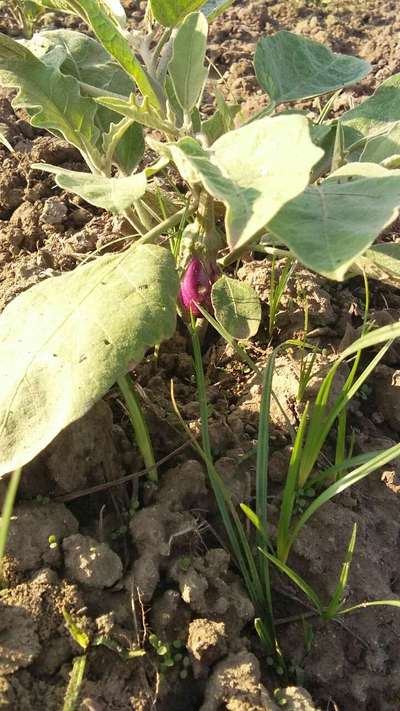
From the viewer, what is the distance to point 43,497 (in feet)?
3.28

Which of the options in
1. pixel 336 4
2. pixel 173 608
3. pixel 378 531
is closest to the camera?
pixel 173 608

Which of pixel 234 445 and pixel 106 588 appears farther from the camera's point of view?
pixel 234 445

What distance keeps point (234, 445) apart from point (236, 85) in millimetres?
1464

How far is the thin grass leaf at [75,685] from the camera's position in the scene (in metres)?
0.79

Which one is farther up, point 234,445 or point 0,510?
point 0,510

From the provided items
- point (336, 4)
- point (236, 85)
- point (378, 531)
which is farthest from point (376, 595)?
point (336, 4)

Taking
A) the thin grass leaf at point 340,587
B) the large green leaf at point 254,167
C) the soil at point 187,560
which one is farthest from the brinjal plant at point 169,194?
the thin grass leaf at point 340,587

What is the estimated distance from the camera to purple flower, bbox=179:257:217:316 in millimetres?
1251

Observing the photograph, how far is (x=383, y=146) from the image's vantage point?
47.9 inches

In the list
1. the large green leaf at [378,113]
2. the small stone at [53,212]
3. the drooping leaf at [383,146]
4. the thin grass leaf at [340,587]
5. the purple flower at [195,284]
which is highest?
the small stone at [53,212]

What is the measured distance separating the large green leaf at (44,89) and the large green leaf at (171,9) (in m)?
0.20

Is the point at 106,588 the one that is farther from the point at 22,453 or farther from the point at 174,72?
the point at 174,72

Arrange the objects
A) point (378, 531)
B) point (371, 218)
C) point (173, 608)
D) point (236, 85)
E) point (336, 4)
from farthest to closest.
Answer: point (336, 4) → point (236, 85) → point (378, 531) → point (173, 608) → point (371, 218)

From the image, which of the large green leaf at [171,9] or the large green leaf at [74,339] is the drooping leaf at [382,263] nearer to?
the large green leaf at [74,339]
